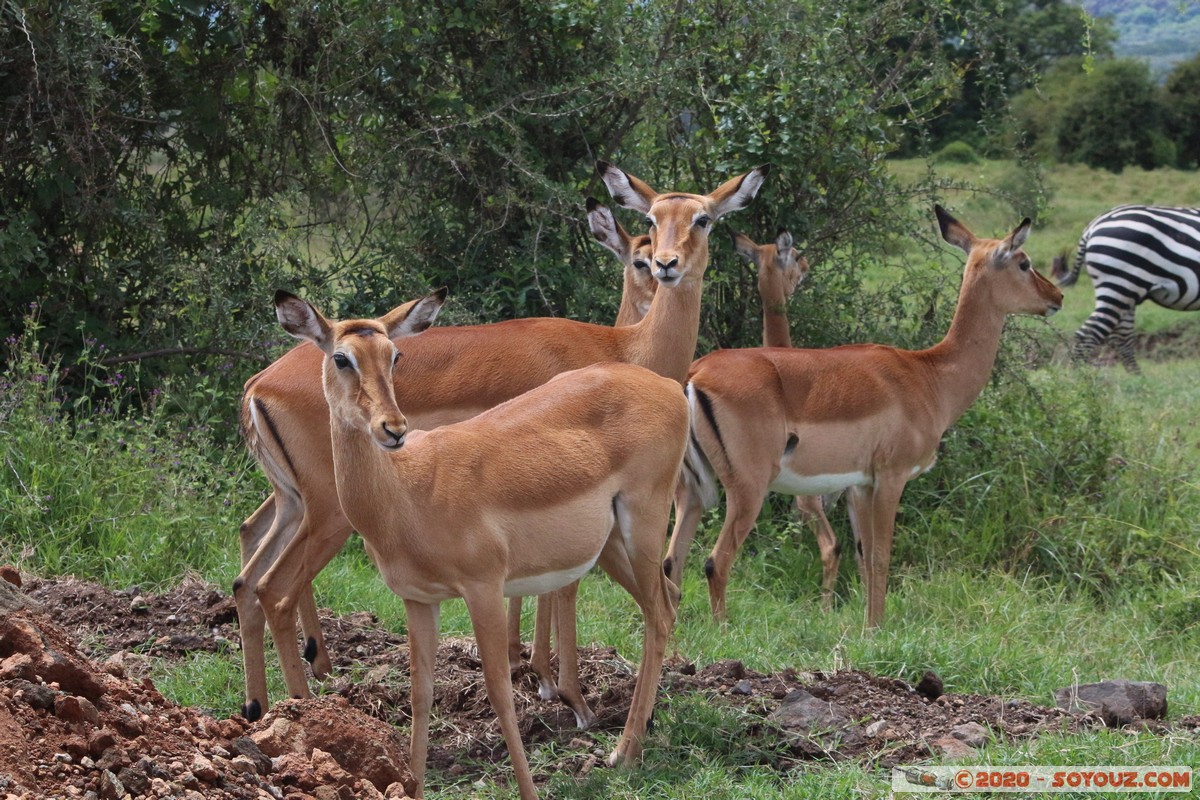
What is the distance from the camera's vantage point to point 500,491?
166 inches

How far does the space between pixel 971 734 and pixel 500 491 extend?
165 centimetres

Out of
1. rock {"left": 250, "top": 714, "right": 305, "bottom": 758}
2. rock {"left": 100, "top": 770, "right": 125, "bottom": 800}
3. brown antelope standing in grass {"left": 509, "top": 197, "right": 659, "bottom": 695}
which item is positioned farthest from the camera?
brown antelope standing in grass {"left": 509, "top": 197, "right": 659, "bottom": 695}

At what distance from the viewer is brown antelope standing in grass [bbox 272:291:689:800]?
4051 millimetres

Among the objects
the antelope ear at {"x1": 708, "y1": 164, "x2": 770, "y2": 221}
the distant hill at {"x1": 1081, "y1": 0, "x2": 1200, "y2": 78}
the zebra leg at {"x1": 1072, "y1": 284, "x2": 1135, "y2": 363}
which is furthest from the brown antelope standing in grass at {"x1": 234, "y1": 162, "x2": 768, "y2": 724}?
the distant hill at {"x1": 1081, "y1": 0, "x2": 1200, "y2": 78}

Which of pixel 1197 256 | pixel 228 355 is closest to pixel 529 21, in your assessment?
pixel 228 355

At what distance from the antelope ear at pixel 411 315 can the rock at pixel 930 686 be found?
2164 millimetres

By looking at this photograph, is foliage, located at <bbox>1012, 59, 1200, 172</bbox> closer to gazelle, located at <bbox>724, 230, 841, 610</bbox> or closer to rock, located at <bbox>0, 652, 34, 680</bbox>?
gazelle, located at <bbox>724, 230, 841, 610</bbox>

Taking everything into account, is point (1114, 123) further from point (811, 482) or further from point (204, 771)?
point (204, 771)

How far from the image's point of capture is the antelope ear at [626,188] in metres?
6.32

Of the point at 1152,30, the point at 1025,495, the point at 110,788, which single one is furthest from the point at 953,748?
the point at 1152,30

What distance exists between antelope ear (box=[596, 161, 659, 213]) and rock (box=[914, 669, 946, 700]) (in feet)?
8.13

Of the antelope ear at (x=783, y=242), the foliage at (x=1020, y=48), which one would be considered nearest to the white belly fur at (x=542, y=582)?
the antelope ear at (x=783, y=242)

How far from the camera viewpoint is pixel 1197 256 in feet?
43.5

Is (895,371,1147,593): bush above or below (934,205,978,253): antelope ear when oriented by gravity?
below
